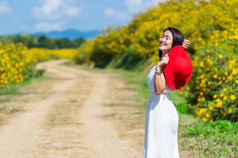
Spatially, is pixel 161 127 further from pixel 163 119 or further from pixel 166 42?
pixel 166 42

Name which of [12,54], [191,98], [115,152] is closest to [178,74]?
[115,152]

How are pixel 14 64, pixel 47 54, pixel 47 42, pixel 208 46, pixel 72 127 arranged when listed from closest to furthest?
pixel 72 127, pixel 208 46, pixel 14 64, pixel 47 54, pixel 47 42

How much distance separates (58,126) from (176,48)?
516cm

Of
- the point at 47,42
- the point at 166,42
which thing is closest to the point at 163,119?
the point at 166,42

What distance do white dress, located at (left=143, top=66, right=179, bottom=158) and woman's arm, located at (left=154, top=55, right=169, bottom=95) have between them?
0.41 ft

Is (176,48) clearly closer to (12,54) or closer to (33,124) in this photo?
(33,124)

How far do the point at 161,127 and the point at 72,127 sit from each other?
4.73m

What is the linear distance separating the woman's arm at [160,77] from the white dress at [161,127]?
5.0 inches

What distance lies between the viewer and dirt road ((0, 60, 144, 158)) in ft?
20.4

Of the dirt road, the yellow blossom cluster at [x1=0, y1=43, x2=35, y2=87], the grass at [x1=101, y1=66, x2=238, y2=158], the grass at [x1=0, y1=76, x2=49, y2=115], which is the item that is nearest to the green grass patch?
the grass at [x1=101, y1=66, x2=238, y2=158]

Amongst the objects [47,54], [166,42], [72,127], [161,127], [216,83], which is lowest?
[72,127]

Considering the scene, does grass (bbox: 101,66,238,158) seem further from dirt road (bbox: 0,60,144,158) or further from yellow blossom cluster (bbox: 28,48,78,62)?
yellow blossom cluster (bbox: 28,48,78,62)

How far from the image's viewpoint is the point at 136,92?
14.8 meters

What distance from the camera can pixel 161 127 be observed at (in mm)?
3650
